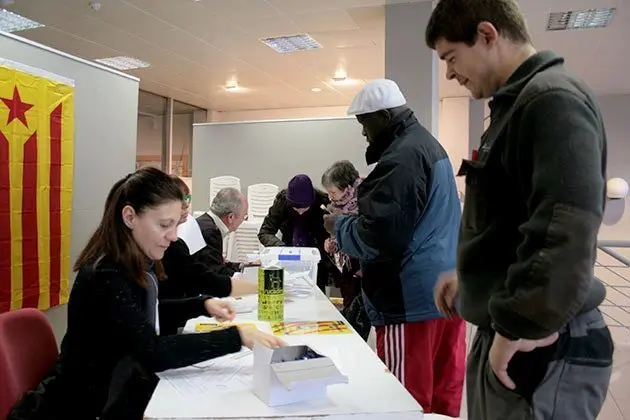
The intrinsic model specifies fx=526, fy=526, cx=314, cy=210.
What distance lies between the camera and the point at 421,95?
4500 mm

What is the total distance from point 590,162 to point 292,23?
4.63 meters

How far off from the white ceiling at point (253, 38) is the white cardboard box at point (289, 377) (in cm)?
395

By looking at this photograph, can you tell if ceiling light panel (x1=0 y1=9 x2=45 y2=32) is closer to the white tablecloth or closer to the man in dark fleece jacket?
the white tablecloth

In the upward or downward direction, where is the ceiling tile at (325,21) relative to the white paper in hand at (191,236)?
upward

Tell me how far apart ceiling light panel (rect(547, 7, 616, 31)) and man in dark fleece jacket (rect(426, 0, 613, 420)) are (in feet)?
14.8

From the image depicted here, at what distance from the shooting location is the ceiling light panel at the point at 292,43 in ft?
18.2

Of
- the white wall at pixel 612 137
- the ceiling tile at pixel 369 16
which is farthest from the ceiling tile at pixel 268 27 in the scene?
the white wall at pixel 612 137

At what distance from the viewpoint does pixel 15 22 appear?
17.3ft

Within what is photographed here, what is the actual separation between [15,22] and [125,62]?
1.52 metres

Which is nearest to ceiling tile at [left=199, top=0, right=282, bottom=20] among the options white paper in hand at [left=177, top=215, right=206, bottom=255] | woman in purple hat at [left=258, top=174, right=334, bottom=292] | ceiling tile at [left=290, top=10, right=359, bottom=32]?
ceiling tile at [left=290, top=10, right=359, bottom=32]

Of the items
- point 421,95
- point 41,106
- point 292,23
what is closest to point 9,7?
point 292,23

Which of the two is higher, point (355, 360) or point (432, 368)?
point (355, 360)

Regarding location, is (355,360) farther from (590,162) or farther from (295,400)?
(590,162)

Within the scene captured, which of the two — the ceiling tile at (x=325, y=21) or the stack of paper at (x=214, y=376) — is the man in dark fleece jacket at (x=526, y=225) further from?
the ceiling tile at (x=325, y=21)
